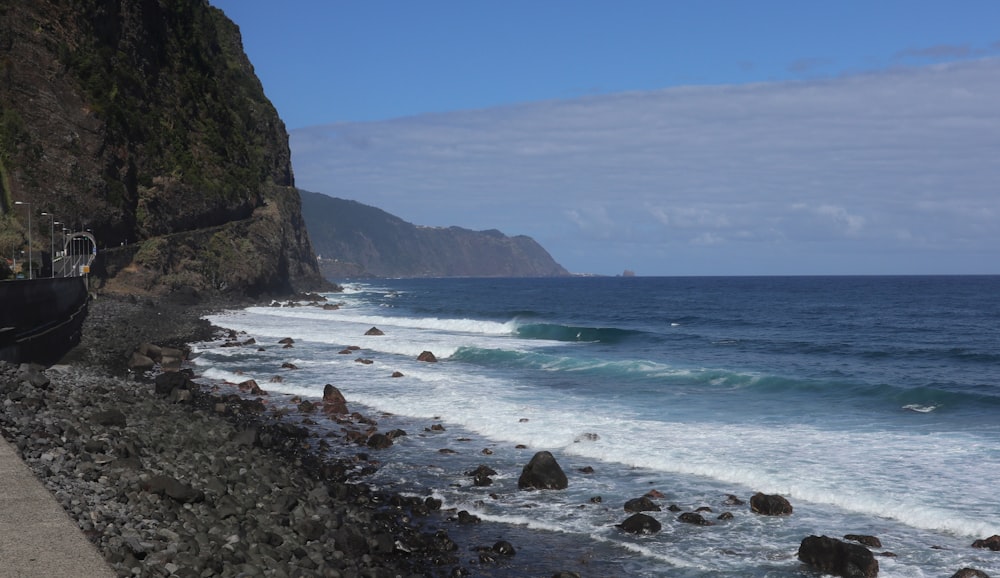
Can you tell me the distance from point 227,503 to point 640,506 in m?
6.69

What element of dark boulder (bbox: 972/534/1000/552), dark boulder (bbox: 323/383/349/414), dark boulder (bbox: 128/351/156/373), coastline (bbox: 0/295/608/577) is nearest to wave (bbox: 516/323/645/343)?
dark boulder (bbox: 128/351/156/373)

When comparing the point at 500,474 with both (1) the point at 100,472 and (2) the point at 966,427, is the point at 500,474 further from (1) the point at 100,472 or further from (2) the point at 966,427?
(2) the point at 966,427

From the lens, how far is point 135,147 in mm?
65062

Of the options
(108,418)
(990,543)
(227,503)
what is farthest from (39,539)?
(990,543)

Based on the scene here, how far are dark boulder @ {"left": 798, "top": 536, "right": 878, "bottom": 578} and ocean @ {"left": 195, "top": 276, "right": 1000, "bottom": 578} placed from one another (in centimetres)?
36

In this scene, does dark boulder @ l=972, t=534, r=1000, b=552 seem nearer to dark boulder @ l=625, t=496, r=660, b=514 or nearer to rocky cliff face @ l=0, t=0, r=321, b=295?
dark boulder @ l=625, t=496, r=660, b=514

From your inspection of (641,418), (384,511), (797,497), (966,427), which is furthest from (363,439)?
(966,427)

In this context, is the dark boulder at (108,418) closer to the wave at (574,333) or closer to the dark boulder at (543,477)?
the dark boulder at (543,477)

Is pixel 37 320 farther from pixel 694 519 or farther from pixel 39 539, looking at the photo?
pixel 694 519

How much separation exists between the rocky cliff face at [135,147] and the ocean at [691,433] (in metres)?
21.5

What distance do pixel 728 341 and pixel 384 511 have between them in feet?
126

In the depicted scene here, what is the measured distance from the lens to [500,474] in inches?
640

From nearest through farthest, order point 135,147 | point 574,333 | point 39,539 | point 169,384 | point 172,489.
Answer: point 39,539, point 172,489, point 169,384, point 574,333, point 135,147

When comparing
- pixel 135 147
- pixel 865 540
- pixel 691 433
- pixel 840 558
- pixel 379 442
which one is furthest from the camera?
pixel 135 147
